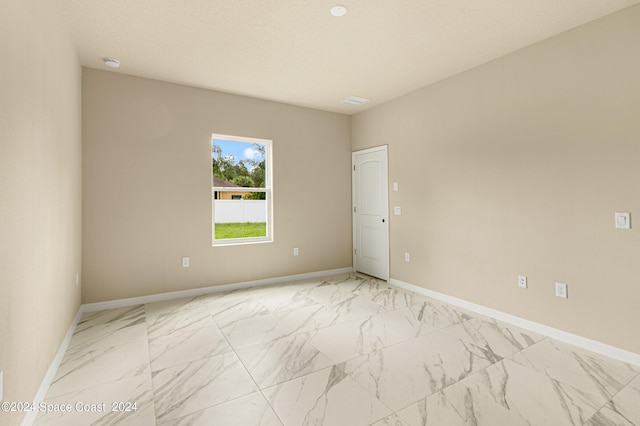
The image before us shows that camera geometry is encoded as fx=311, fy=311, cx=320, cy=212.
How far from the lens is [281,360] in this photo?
2412 millimetres

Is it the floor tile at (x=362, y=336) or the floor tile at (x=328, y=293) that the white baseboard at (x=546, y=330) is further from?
the floor tile at (x=328, y=293)

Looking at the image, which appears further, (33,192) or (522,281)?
(522,281)

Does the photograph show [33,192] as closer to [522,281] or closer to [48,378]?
[48,378]

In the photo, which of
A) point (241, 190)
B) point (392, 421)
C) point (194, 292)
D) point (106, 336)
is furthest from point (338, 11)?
point (194, 292)

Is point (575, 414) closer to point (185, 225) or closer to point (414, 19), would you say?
point (414, 19)

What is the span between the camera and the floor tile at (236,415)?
173 cm

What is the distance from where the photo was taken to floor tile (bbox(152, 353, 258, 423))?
6.14 feet

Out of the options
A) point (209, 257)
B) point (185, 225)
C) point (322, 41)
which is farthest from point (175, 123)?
point (322, 41)

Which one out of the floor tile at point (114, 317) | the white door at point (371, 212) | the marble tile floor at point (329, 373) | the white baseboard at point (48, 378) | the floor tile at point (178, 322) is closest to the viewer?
the white baseboard at point (48, 378)

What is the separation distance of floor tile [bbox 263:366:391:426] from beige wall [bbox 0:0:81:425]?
4.31 ft

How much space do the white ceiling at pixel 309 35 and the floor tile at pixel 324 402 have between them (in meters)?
2.76

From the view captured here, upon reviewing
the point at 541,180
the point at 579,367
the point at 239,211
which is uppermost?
the point at 541,180

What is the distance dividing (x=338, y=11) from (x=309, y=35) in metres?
0.42

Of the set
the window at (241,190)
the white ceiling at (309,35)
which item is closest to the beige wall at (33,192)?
the white ceiling at (309,35)
